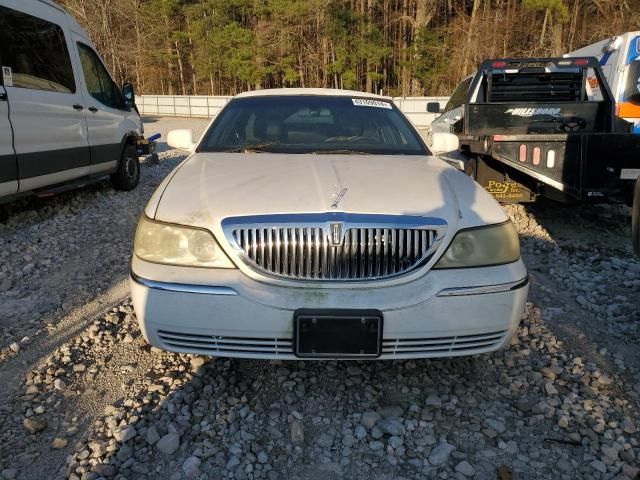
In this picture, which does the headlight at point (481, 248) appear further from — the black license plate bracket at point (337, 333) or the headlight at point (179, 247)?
the headlight at point (179, 247)

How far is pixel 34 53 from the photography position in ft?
17.7

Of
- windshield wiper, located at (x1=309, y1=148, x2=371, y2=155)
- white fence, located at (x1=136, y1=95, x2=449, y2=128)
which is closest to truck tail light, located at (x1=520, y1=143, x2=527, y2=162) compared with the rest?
windshield wiper, located at (x1=309, y1=148, x2=371, y2=155)

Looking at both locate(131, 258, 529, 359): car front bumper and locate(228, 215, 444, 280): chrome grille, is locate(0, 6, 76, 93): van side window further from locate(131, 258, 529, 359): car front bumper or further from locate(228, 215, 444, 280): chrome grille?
locate(228, 215, 444, 280): chrome grille

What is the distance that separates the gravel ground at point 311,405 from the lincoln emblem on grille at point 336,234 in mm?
833

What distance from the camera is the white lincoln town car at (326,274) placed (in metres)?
2.22

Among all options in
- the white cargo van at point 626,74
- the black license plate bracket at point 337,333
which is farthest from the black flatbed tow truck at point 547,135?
the black license plate bracket at point 337,333

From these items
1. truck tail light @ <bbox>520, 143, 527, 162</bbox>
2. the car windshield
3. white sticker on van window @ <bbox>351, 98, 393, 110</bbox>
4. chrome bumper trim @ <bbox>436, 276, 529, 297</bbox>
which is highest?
white sticker on van window @ <bbox>351, 98, 393, 110</bbox>

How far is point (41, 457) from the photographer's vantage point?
2.14 m

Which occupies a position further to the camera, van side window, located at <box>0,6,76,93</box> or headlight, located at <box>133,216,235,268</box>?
van side window, located at <box>0,6,76,93</box>

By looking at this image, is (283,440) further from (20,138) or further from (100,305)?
(20,138)

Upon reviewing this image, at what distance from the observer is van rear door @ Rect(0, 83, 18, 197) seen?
4.73 metres

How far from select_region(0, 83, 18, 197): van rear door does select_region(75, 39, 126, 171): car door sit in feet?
5.13

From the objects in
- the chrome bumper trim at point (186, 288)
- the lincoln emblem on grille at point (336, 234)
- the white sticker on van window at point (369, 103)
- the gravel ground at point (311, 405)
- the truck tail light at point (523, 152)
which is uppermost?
the white sticker on van window at point (369, 103)

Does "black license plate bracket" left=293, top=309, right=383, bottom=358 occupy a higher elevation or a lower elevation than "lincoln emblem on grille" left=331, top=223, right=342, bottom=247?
lower
